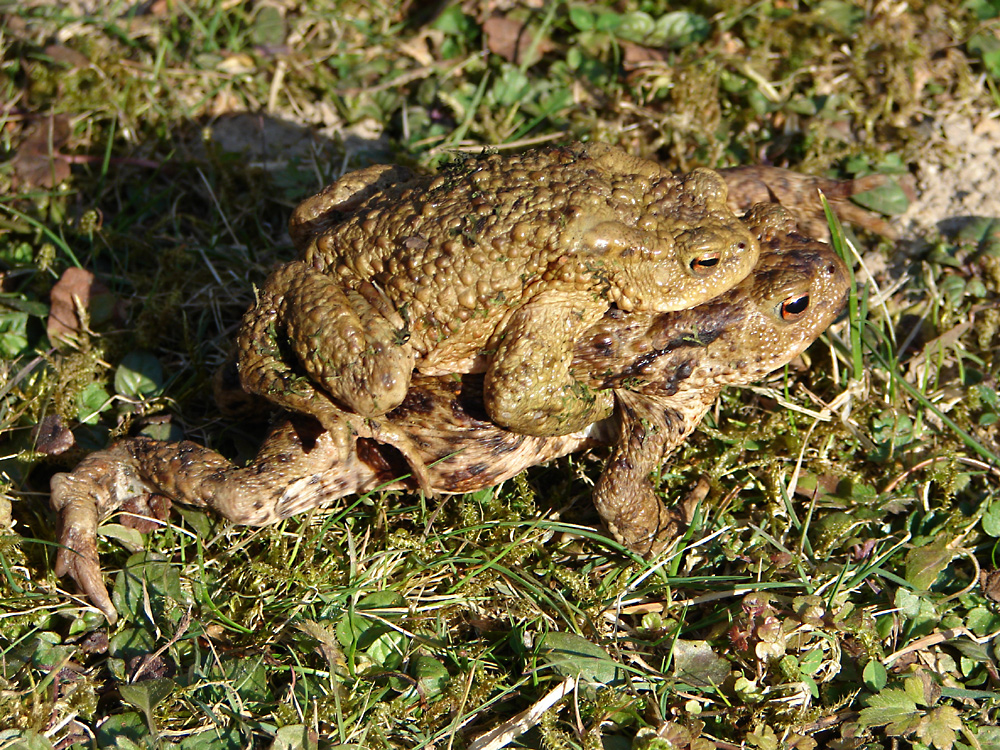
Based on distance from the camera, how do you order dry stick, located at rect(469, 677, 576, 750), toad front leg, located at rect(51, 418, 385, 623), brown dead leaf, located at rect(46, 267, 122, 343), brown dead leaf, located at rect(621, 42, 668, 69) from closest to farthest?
dry stick, located at rect(469, 677, 576, 750) < toad front leg, located at rect(51, 418, 385, 623) < brown dead leaf, located at rect(46, 267, 122, 343) < brown dead leaf, located at rect(621, 42, 668, 69)

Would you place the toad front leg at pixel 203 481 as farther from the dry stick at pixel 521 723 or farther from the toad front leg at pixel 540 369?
the dry stick at pixel 521 723

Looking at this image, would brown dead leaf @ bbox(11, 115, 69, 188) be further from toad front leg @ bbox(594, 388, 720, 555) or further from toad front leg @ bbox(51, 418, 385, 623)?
toad front leg @ bbox(594, 388, 720, 555)

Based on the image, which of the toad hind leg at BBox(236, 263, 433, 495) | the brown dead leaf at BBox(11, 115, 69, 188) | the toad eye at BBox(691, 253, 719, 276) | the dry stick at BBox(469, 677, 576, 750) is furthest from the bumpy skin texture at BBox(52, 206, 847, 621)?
the brown dead leaf at BBox(11, 115, 69, 188)

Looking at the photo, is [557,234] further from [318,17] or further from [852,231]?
[318,17]

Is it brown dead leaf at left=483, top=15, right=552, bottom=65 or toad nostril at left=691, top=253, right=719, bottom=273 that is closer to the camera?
toad nostril at left=691, top=253, right=719, bottom=273

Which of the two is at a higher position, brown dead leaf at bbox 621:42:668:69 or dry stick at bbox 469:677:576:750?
brown dead leaf at bbox 621:42:668:69

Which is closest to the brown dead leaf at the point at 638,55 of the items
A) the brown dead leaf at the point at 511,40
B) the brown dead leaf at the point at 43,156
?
the brown dead leaf at the point at 511,40
